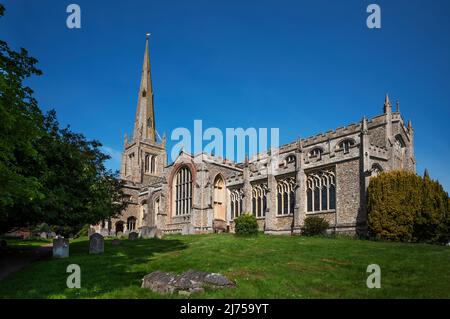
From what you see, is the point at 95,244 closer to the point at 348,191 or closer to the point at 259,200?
the point at 348,191

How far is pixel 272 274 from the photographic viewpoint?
419 inches

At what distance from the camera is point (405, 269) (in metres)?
11.4

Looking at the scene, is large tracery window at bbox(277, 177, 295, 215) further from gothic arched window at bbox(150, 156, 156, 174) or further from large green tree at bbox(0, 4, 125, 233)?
gothic arched window at bbox(150, 156, 156, 174)

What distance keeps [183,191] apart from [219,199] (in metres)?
5.43

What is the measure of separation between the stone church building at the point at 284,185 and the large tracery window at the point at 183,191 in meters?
0.11

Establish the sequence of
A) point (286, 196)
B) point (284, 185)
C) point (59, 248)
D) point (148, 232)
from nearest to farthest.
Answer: point (59, 248), point (148, 232), point (286, 196), point (284, 185)

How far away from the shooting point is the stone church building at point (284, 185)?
26625mm

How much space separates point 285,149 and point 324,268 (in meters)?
27.8

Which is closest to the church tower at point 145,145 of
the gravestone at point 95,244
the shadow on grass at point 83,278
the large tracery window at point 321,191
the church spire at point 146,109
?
the church spire at point 146,109

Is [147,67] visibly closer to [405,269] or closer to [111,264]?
[111,264]

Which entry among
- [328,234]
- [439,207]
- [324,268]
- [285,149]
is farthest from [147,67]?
[324,268]

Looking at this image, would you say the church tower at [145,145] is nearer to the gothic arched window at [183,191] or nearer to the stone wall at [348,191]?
the gothic arched window at [183,191]

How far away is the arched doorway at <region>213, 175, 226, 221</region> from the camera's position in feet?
130

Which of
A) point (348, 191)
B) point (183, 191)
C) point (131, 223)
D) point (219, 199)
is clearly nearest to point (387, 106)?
point (348, 191)
